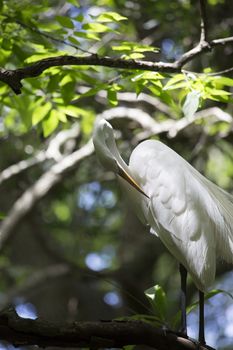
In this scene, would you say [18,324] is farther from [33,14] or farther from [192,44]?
[192,44]

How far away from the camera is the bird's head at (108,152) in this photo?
9.03ft

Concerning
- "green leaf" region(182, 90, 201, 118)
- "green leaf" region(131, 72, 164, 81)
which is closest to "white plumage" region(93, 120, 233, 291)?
"green leaf" region(131, 72, 164, 81)

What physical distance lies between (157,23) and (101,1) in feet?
2.80

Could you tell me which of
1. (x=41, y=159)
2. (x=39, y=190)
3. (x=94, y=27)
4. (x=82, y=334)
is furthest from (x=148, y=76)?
(x=39, y=190)

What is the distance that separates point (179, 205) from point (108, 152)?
1.27ft

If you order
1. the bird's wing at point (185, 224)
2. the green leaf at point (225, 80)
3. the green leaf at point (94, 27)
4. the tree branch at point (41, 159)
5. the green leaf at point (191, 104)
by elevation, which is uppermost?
the green leaf at point (94, 27)

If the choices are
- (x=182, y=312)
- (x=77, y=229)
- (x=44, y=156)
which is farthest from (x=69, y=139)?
(x=182, y=312)

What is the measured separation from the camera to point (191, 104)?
2.35 m

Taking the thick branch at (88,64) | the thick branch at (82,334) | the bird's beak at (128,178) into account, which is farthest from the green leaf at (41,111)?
the thick branch at (82,334)

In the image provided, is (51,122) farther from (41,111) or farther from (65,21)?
(65,21)

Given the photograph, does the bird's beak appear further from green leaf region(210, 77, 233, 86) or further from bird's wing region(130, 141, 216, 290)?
green leaf region(210, 77, 233, 86)

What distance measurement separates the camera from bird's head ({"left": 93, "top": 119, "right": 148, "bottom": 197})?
2752 millimetres

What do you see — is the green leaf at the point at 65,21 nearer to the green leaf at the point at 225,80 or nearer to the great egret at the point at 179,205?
the great egret at the point at 179,205

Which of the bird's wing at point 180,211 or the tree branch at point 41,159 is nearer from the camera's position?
the bird's wing at point 180,211
